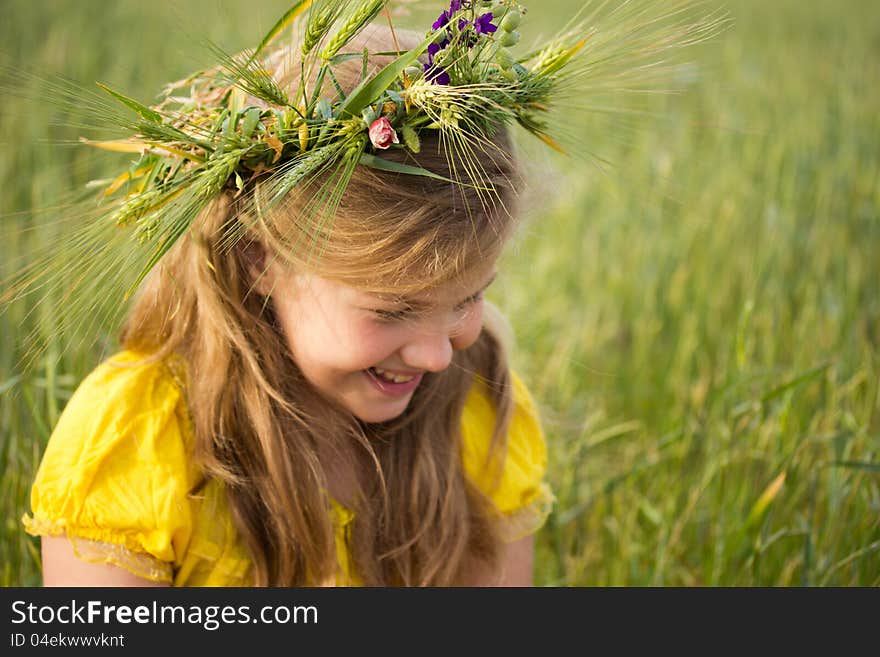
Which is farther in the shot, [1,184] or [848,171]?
[848,171]

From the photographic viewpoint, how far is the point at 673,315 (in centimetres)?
253

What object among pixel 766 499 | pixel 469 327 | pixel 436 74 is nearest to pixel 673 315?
pixel 766 499

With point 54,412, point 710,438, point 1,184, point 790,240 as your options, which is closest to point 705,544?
point 710,438

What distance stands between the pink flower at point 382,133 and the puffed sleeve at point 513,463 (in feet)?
2.19

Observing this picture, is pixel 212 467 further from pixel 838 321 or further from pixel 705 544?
pixel 838 321

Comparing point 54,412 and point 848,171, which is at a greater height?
point 848,171

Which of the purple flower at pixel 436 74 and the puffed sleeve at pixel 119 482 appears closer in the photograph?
the purple flower at pixel 436 74

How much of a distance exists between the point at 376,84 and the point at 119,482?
2.20 feet

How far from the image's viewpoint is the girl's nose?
4.12 feet

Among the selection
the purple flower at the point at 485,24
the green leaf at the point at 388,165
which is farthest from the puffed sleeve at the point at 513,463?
the purple flower at the point at 485,24

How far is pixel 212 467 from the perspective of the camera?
1.35m

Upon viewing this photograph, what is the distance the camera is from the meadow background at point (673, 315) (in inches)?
69.6

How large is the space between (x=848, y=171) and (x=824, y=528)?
5.41ft

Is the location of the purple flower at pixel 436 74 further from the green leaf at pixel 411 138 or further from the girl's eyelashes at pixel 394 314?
the girl's eyelashes at pixel 394 314
